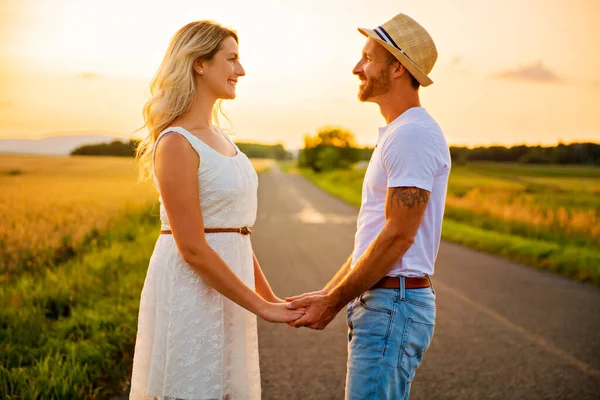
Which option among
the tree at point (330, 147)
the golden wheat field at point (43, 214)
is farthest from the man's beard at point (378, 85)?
the tree at point (330, 147)

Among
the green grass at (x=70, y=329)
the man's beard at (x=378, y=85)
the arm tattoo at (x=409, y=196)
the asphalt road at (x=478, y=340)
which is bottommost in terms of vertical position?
the asphalt road at (x=478, y=340)

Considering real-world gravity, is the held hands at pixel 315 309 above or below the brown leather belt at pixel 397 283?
below

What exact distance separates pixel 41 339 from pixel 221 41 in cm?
342

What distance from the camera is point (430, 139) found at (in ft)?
7.15

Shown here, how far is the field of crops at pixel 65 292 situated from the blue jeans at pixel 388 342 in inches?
48.5

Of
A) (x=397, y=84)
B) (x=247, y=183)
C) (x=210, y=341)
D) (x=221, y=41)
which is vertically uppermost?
(x=221, y=41)

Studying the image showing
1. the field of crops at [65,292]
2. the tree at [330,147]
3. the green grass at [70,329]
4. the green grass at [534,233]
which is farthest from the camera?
the tree at [330,147]

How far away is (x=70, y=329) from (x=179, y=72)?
11.3ft

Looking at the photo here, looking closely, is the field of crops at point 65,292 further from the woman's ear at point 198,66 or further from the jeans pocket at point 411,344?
the jeans pocket at point 411,344

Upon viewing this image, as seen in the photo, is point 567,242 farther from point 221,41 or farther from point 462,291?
point 221,41

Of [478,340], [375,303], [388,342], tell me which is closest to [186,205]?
[375,303]

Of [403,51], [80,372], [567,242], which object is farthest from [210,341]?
[567,242]

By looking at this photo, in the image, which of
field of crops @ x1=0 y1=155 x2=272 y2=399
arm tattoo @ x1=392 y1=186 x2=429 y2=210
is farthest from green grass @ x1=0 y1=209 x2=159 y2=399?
arm tattoo @ x1=392 y1=186 x2=429 y2=210

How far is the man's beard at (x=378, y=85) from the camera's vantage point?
2393mm
